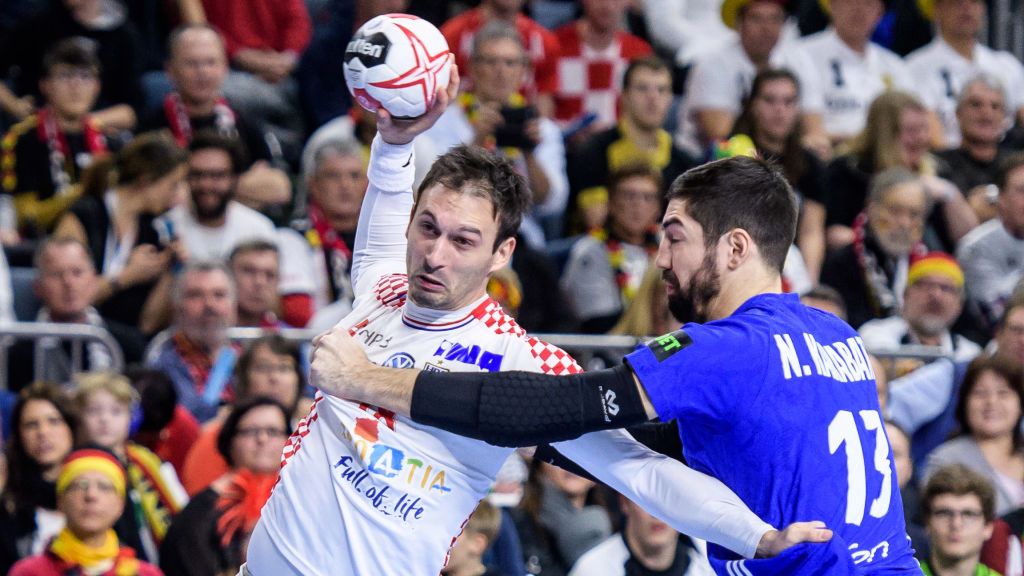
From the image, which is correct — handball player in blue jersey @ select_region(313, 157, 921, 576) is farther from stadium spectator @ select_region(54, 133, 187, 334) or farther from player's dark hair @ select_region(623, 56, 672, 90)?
player's dark hair @ select_region(623, 56, 672, 90)

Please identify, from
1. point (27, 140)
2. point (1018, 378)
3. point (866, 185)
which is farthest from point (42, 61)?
point (1018, 378)

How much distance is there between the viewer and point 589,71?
13297 millimetres

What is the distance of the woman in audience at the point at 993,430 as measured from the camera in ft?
32.5

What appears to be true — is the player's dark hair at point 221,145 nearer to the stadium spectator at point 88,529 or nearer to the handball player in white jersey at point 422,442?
the stadium spectator at point 88,529

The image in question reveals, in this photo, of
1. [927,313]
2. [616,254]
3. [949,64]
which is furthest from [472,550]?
[949,64]

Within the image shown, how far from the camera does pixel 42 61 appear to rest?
1252 cm

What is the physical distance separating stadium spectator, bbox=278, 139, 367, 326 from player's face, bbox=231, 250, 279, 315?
396 millimetres

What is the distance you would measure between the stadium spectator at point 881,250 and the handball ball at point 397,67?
6.08 meters

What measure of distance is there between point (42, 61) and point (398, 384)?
793 centimetres

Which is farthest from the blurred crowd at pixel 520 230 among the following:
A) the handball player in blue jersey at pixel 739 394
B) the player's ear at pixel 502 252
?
the handball player in blue jersey at pixel 739 394

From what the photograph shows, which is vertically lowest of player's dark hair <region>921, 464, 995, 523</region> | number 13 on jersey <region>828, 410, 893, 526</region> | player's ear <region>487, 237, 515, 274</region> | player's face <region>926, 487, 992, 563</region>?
player's face <region>926, 487, 992, 563</region>

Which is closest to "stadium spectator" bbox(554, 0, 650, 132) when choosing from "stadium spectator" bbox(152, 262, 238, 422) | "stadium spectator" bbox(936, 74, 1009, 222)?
"stadium spectator" bbox(936, 74, 1009, 222)

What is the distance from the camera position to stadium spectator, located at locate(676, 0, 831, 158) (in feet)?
42.6

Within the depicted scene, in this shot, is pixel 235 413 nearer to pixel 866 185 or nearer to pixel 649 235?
pixel 649 235
